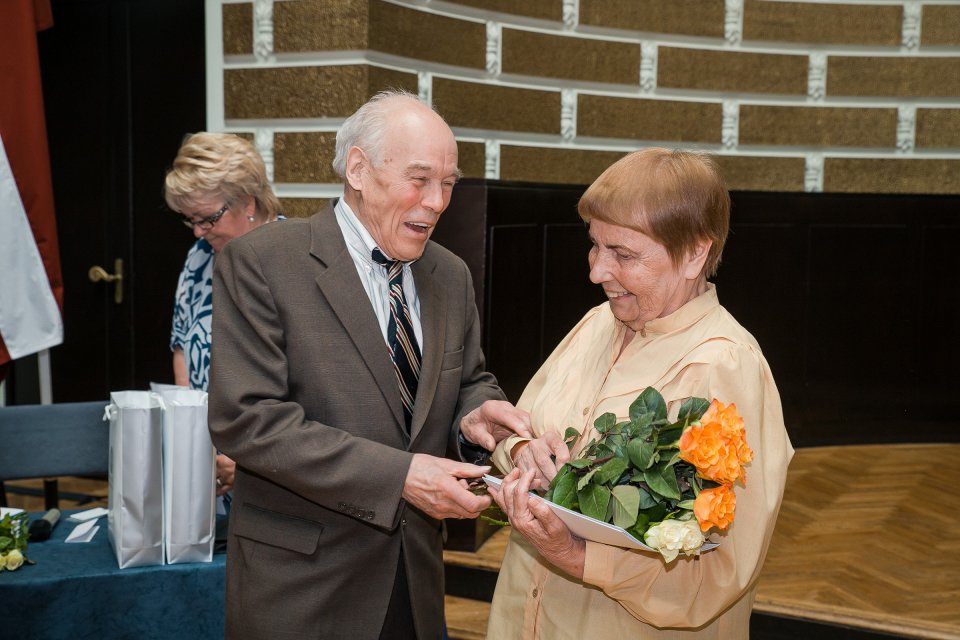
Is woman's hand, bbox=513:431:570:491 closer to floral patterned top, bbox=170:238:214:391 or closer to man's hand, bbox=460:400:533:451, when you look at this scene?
man's hand, bbox=460:400:533:451

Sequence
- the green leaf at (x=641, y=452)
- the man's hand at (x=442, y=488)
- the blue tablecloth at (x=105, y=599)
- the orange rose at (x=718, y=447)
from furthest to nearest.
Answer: the blue tablecloth at (x=105, y=599) < the man's hand at (x=442, y=488) < the green leaf at (x=641, y=452) < the orange rose at (x=718, y=447)

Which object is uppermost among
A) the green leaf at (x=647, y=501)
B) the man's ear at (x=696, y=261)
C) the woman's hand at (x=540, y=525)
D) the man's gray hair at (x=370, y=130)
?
the man's gray hair at (x=370, y=130)

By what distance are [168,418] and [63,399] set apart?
3.43 metres

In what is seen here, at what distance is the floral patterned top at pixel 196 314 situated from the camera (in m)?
2.95

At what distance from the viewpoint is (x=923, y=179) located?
247 inches

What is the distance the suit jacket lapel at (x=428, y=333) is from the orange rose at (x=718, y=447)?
646 millimetres

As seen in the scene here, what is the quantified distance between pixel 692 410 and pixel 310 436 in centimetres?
70

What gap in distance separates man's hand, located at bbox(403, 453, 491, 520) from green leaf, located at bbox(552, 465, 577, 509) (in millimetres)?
182

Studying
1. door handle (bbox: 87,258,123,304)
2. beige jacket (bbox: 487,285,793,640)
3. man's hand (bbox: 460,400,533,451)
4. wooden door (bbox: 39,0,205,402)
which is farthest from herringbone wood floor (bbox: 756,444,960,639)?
door handle (bbox: 87,258,123,304)

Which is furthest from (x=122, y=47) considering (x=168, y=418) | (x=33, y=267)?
(x=168, y=418)

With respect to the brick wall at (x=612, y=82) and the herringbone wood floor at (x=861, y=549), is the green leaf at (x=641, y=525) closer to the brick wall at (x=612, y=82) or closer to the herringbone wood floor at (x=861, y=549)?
the herringbone wood floor at (x=861, y=549)

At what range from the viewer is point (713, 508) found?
141 centimetres

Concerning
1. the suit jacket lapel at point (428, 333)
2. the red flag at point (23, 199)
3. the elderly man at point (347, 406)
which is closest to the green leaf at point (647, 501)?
the elderly man at point (347, 406)

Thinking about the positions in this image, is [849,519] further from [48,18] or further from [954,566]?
[48,18]
